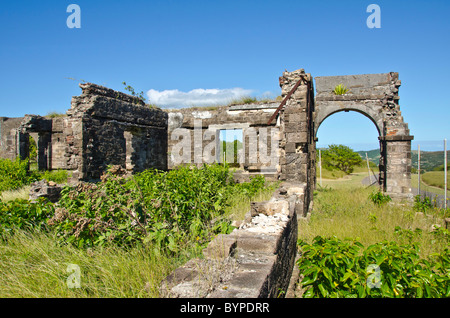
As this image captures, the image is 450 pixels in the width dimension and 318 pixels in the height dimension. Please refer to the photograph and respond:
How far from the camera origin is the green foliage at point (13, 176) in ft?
39.2

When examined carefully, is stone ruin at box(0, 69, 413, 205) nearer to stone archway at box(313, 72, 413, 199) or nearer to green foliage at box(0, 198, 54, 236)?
stone archway at box(313, 72, 413, 199)

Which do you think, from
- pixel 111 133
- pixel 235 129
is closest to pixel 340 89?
pixel 235 129

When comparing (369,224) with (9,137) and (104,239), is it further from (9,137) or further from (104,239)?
(9,137)

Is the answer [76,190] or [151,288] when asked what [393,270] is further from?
[76,190]

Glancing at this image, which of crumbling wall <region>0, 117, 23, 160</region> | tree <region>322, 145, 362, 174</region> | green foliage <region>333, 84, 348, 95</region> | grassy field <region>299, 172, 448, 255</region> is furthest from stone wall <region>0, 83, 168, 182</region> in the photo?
tree <region>322, 145, 362, 174</region>

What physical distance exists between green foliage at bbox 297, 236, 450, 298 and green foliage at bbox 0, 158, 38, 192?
12741 mm

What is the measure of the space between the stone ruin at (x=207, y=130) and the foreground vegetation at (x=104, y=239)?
6316 millimetres

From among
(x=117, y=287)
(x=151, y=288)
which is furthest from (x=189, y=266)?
(x=117, y=287)

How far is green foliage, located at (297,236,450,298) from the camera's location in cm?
254

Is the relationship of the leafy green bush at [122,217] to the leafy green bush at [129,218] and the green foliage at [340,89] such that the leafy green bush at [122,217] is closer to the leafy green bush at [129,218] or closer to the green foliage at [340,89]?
the leafy green bush at [129,218]

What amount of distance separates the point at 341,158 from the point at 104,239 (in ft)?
91.0

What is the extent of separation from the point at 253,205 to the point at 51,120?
16908 mm

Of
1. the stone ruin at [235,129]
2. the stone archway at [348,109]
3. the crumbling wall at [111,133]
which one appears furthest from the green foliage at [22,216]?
the crumbling wall at [111,133]
